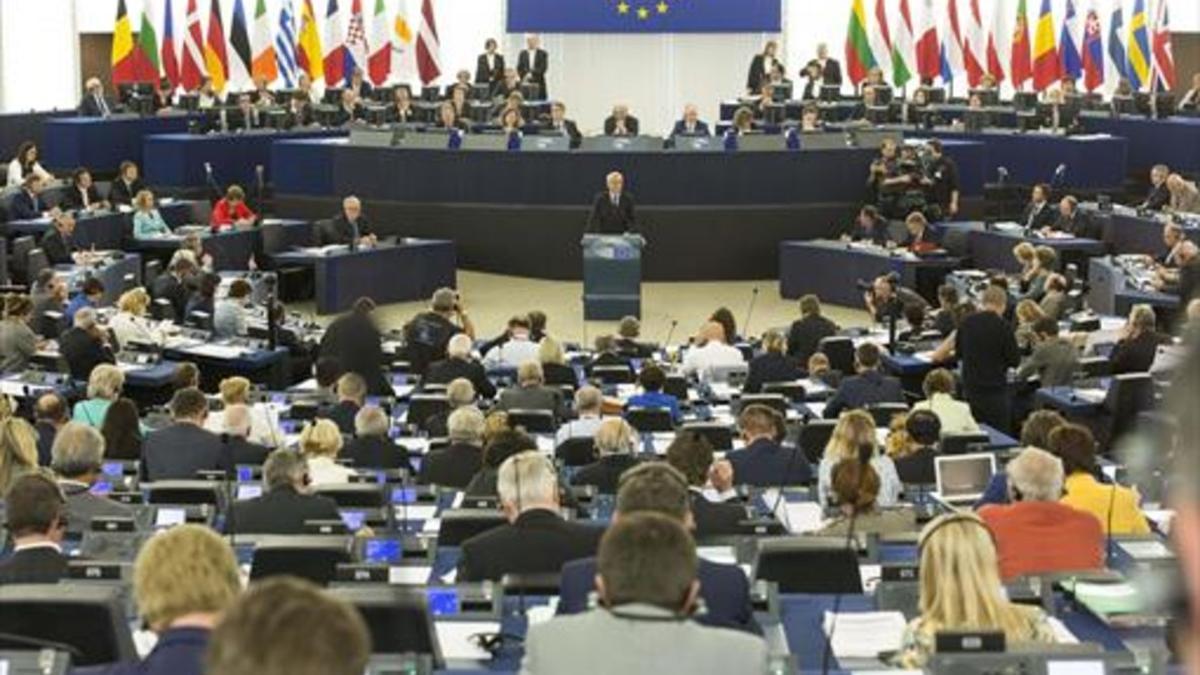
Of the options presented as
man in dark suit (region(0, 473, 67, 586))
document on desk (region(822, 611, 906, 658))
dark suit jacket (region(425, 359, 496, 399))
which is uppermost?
man in dark suit (region(0, 473, 67, 586))

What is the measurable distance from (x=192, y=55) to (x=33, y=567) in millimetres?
27262

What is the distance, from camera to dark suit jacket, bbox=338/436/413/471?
11.9 m

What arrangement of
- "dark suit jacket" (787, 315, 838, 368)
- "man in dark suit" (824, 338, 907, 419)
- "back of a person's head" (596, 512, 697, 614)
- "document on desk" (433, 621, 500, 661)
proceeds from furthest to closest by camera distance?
"dark suit jacket" (787, 315, 838, 368)
"man in dark suit" (824, 338, 907, 419)
"document on desk" (433, 621, 500, 661)
"back of a person's head" (596, 512, 697, 614)

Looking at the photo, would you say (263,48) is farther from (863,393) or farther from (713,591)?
(713,591)

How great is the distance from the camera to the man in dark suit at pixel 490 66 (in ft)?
107

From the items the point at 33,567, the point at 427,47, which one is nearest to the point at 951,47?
the point at 427,47

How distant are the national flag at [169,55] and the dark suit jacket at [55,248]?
38.9 feet

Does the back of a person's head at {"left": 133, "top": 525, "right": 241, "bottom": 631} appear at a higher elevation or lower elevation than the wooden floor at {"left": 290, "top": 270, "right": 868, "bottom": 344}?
higher

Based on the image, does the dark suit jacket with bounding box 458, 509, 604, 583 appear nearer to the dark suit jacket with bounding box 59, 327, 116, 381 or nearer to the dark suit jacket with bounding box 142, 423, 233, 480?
the dark suit jacket with bounding box 142, 423, 233, 480

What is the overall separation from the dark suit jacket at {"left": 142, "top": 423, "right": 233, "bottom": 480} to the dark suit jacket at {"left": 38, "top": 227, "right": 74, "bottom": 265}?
33.3 ft

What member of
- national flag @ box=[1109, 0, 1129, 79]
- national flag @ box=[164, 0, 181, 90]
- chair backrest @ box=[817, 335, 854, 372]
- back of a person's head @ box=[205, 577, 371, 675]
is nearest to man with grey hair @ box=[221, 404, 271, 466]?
chair backrest @ box=[817, 335, 854, 372]

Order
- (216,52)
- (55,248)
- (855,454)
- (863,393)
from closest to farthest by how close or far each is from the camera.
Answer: (855,454), (863,393), (55,248), (216,52)

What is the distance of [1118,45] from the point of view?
32125 mm

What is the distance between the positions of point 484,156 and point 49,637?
65.4 ft
